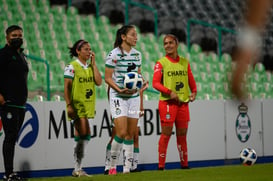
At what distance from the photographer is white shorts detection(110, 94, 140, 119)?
7.14m

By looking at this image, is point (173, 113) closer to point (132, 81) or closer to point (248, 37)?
point (132, 81)

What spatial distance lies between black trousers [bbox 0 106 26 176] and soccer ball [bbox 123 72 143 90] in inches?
50.6

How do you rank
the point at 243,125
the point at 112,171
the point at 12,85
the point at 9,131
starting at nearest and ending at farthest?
the point at 9,131, the point at 12,85, the point at 112,171, the point at 243,125

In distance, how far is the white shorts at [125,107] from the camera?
23.4ft

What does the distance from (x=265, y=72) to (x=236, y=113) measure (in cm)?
637

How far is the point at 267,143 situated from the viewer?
459 inches

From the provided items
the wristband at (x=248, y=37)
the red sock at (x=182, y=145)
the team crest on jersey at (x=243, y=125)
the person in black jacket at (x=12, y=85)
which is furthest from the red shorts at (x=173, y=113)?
the wristband at (x=248, y=37)

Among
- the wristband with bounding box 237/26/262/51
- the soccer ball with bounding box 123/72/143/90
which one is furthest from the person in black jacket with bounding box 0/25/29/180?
the wristband with bounding box 237/26/262/51

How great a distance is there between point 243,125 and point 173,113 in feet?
11.9

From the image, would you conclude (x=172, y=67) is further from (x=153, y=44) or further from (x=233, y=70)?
(x=153, y=44)

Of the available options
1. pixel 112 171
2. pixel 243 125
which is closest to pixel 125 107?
pixel 112 171

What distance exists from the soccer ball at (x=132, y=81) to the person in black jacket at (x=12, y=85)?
117cm

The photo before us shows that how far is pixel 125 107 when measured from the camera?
23.5ft

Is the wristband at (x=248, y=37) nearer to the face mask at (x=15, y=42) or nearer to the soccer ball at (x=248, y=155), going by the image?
the face mask at (x=15, y=42)
